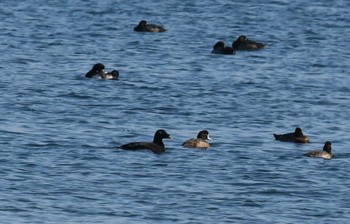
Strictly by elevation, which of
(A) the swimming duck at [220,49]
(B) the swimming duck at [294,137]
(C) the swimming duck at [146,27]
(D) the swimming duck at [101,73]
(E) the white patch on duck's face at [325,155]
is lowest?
(E) the white patch on duck's face at [325,155]

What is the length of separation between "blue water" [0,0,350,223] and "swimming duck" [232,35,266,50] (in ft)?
0.94

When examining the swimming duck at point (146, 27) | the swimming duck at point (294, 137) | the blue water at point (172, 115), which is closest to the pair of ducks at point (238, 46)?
the blue water at point (172, 115)

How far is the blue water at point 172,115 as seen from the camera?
93.9ft

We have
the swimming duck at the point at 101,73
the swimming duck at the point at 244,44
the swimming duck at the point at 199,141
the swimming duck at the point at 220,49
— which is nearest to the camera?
the swimming duck at the point at 199,141

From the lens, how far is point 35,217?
Answer: 2673 cm

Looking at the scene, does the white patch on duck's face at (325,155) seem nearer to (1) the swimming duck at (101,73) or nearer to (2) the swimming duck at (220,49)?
(1) the swimming duck at (101,73)

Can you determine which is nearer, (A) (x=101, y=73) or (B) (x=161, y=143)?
(B) (x=161, y=143)

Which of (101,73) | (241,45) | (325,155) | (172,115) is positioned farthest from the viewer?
(241,45)

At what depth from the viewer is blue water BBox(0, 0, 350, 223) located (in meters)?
28.6

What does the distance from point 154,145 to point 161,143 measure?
1.07 ft

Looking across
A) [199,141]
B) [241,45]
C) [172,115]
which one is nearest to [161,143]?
[199,141]

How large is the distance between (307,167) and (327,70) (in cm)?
1548

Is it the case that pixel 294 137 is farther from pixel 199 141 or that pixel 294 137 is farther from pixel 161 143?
pixel 161 143

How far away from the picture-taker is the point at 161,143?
33.9m
